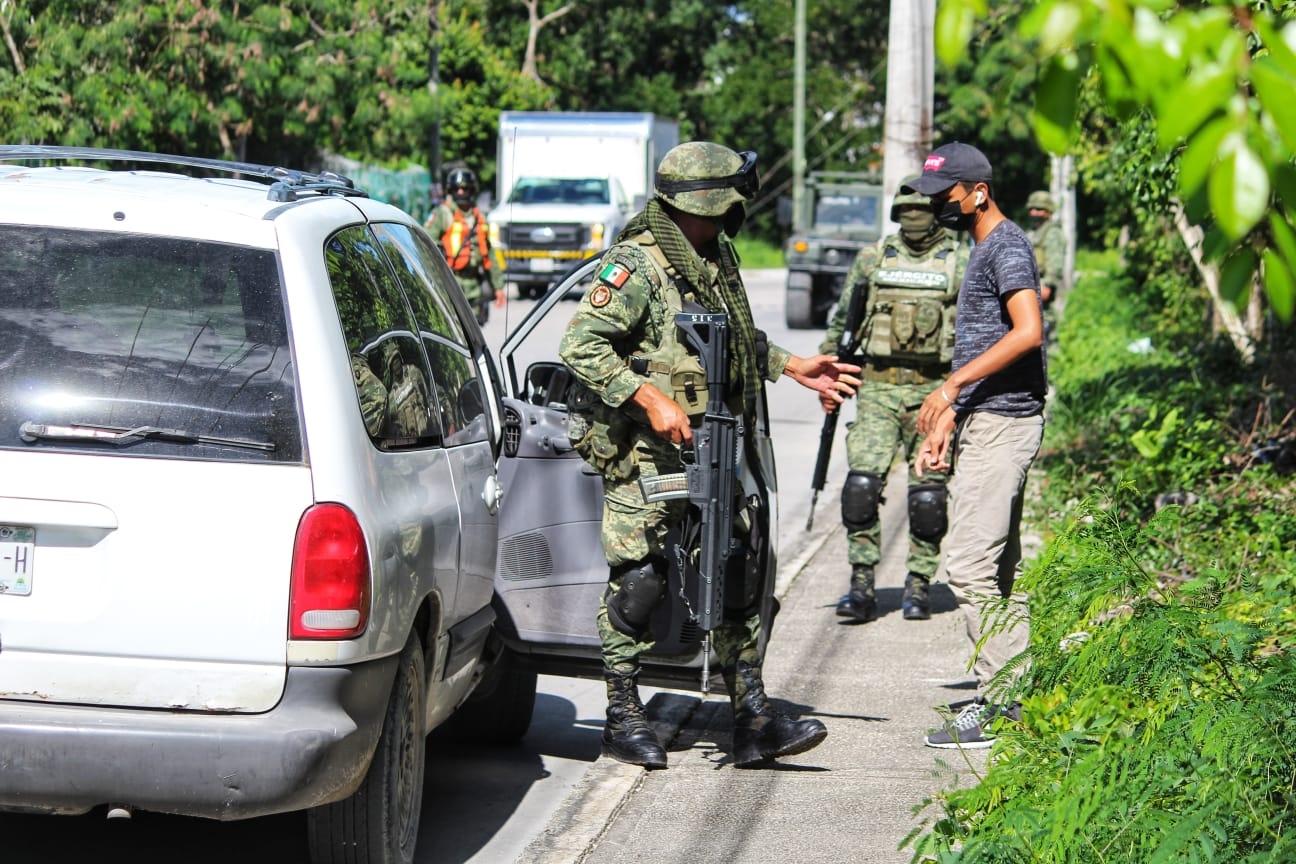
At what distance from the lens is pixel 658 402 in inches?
198

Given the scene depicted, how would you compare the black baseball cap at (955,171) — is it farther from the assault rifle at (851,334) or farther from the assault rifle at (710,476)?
the assault rifle at (851,334)

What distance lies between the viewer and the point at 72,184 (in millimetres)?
3936

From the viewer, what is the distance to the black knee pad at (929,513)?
763cm

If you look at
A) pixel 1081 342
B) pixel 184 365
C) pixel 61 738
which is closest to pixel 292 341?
pixel 184 365

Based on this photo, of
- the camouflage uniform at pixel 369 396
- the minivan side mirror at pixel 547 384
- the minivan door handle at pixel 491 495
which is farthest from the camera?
the minivan side mirror at pixel 547 384

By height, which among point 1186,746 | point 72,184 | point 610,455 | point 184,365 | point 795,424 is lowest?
point 795,424

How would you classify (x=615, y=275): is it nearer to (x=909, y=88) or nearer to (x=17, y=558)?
(x=17, y=558)

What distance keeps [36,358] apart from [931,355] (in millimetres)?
4897

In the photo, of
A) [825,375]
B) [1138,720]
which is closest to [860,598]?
[825,375]

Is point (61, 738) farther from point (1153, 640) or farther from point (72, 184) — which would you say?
point (1153, 640)

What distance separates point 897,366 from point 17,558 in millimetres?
5068

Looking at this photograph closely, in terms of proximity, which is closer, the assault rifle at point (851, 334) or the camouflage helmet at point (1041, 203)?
the assault rifle at point (851, 334)

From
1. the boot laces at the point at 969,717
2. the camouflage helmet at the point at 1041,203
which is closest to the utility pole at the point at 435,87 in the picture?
the camouflage helmet at the point at 1041,203

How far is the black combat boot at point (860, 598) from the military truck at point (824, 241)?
15625mm
